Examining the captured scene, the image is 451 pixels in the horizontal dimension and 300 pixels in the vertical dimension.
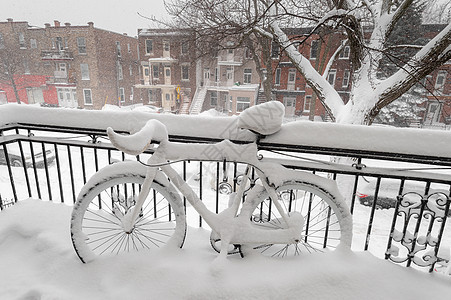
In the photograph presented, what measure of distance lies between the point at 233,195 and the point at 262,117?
0.66m

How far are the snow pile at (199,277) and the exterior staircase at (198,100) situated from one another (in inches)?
801

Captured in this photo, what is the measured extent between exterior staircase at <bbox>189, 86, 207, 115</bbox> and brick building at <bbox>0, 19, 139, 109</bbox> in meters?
8.35

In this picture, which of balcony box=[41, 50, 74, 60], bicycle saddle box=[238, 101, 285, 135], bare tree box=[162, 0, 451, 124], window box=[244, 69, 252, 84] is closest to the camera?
bicycle saddle box=[238, 101, 285, 135]

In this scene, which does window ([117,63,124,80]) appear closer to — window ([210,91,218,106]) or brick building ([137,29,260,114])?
brick building ([137,29,260,114])

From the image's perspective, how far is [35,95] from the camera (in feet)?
83.1

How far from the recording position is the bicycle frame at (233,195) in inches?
65.6

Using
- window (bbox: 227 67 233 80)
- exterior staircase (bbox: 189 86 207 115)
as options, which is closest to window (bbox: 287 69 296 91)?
window (bbox: 227 67 233 80)

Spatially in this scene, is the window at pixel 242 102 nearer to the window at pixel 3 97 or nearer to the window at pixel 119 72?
the window at pixel 119 72

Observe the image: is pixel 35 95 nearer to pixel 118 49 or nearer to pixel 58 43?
pixel 58 43

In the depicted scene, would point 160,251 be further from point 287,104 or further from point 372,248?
point 287,104

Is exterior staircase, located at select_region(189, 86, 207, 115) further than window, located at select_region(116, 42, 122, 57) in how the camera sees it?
No

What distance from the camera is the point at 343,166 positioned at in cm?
186

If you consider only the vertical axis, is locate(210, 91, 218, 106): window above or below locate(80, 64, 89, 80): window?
below

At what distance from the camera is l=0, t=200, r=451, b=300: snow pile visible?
5.37ft
